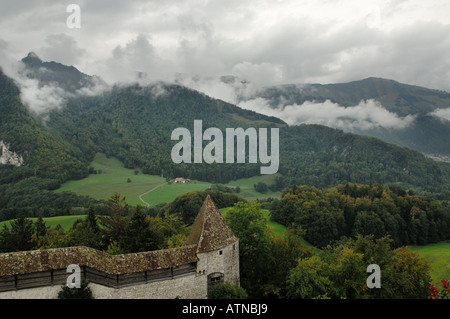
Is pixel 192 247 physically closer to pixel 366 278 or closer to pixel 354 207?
pixel 366 278

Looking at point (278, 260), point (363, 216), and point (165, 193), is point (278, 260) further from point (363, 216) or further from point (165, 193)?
point (165, 193)

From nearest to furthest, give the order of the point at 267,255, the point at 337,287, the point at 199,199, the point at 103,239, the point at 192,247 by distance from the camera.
→ 1. the point at 192,247
2. the point at 337,287
3. the point at 267,255
4. the point at 103,239
5. the point at 199,199

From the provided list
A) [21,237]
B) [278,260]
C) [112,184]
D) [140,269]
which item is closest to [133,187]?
[112,184]

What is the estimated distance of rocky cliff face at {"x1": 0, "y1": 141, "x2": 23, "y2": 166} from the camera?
501ft

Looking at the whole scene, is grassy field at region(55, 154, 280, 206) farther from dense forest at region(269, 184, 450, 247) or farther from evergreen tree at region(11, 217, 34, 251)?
evergreen tree at region(11, 217, 34, 251)

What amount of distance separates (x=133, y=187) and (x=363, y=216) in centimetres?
9736

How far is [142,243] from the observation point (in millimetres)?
27281

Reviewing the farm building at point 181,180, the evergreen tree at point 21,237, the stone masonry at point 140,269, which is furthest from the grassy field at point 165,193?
the stone masonry at point 140,269

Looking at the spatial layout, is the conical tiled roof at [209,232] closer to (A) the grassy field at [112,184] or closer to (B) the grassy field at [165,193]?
(A) the grassy field at [112,184]

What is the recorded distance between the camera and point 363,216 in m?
70.3

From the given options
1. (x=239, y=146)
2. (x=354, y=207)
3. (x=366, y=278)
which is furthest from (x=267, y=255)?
(x=239, y=146)

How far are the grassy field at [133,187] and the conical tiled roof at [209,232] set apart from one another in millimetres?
88408

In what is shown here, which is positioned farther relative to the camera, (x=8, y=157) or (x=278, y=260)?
(x=8, y=157)
